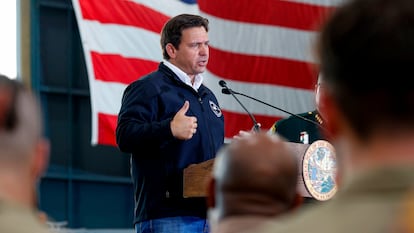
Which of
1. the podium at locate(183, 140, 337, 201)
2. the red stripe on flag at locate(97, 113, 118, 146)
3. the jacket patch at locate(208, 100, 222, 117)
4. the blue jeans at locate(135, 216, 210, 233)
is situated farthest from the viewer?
the red stripe on flag at locate(97, 113, 118, 146)

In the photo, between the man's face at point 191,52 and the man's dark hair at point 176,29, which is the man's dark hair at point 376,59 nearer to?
the man's face at point 191,52

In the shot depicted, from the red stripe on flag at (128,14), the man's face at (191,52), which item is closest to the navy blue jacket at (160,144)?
the man's face at (191,52)

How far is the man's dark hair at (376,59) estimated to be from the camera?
49.0 inches

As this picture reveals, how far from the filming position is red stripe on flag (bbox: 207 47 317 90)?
923 centimetres

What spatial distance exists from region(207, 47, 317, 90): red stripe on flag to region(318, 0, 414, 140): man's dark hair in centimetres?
770

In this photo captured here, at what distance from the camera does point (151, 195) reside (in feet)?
15.1

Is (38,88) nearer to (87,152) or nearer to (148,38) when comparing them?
(87,152)

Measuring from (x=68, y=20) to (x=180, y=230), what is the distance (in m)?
6.65

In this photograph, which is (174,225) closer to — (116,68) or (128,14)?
(116,68)

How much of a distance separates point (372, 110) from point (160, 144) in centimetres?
331

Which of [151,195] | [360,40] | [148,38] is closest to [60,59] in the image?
[148,38]

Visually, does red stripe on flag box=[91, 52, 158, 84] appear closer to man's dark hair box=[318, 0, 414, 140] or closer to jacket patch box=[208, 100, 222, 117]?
jacket patch box=[208, 100, 222, 117]

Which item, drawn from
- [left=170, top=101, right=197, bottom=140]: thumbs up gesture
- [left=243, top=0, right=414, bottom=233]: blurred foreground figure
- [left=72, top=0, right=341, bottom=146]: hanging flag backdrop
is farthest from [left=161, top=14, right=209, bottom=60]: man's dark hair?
[left=243, top=0, right=414, bottom=233]: blurred foreground figure

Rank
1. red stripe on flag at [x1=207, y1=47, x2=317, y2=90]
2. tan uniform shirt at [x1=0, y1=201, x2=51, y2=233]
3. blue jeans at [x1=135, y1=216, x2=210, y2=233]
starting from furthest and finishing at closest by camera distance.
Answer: red stripe on flag at [x1=207, y1=47, x2=317, y2=90]
blue jeans at [x1=135, y1=216, x2=210, y2=233]
tan uniform shirt at [x1=0, y1=201, x2=51, y2=233]
